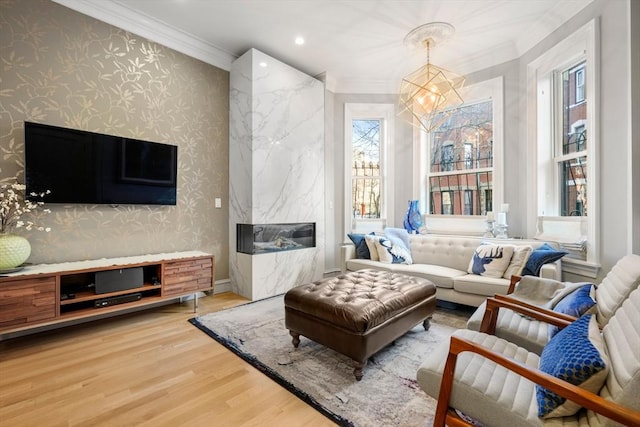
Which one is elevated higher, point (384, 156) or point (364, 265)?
point (384, 156)

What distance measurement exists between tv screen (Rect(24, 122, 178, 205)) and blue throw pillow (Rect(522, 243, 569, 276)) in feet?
12.4

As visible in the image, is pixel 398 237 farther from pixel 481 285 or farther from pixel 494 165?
pixel 494 165

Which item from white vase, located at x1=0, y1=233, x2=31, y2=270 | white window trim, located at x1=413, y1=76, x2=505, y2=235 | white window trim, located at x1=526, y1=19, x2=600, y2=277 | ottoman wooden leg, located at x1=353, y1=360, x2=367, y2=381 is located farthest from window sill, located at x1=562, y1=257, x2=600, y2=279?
white vase, located at x1=0, y1=233, x2=31, y2=270

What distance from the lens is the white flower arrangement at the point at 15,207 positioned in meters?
2.33

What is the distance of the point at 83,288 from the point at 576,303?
3.74 meters

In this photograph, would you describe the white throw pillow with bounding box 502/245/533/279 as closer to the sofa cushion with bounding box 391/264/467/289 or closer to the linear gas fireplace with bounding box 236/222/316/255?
the sofa cushion with bounding box 391/264/467/289

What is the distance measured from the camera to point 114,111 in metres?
2.95

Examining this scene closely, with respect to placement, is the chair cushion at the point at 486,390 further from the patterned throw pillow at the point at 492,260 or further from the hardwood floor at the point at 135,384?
the patterned throw pillow at the point at 492,260

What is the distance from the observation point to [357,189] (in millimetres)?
4984

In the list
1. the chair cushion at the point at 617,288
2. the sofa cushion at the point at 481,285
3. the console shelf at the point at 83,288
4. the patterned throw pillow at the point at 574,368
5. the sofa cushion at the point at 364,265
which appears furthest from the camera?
the sofa cushion at the point at 364,265

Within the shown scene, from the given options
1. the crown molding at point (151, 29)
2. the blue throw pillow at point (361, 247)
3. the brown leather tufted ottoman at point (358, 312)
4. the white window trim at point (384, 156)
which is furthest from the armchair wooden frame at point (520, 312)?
the crown molding at point (151, 29)

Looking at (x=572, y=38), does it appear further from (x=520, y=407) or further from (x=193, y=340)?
(x=193, y=340)

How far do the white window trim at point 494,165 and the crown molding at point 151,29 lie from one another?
10.2 feet

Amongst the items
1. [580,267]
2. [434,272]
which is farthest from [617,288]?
[434,272]
